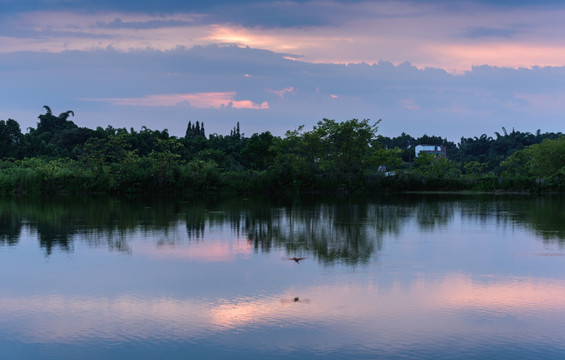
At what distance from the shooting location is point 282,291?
35.3 feet

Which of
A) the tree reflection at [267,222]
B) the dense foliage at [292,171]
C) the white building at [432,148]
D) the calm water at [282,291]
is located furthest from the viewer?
the white building at [432,148]

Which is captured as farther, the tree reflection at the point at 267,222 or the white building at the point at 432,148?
the white building at the point at 432,148

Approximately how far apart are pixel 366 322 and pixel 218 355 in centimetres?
237

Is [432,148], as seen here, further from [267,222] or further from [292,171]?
[267,222]

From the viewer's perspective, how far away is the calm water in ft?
26.3

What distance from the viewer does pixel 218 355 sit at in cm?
769

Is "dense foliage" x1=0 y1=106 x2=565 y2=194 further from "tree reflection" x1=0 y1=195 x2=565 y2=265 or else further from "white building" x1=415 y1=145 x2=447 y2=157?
"white building" x1=415 y1=145 x2=447 y2=157

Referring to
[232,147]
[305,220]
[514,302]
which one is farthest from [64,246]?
[232,147]

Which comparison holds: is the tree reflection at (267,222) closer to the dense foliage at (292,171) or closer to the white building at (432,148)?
the dense foliage at (292,171)

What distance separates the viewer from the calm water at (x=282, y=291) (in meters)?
8.03

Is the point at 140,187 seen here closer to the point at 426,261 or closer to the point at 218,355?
the point at 426,261

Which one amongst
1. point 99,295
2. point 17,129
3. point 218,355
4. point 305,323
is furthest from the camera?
point 17,129

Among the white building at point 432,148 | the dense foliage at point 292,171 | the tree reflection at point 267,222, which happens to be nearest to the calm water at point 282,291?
the tree reflection at point 267,222

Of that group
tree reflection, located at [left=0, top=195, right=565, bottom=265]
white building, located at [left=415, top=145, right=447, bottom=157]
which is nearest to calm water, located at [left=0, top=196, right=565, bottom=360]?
tree reflection, located at [left=0, top=195, right=565, bottom=265]
